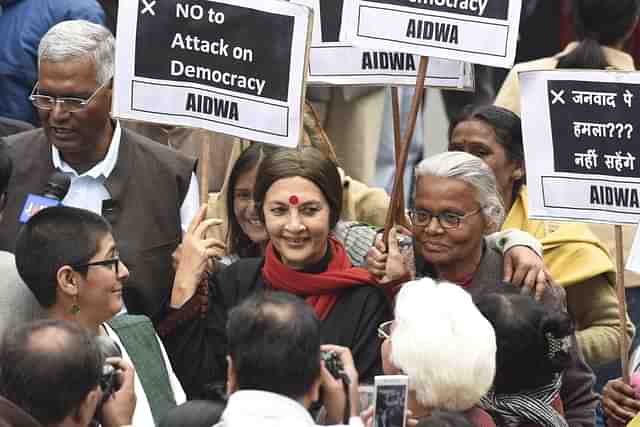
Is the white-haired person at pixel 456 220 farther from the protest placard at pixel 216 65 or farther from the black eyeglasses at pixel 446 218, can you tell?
the protest placard at pixel 216 65

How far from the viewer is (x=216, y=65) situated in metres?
6.58

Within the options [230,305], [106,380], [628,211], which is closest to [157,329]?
[230,305]

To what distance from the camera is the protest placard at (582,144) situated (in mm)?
6598

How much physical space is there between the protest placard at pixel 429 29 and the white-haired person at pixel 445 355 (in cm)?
159

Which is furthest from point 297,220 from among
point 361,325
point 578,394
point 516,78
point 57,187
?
point 516,78

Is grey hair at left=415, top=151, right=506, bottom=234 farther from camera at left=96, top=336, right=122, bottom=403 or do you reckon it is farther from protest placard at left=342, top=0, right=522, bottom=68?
camera at left=96, top=336, right=122, bottom=403

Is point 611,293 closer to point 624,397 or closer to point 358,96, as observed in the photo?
point 624,397

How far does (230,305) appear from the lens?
6488 mm

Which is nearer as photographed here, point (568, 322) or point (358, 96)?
point (568, 322)

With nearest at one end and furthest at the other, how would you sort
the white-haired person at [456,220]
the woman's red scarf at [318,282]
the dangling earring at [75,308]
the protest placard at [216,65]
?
the dangling earring at [75,308] < the woman's red scarf at [318,282] < the protest placard at [216,65] < the white-haired person at [456,220]

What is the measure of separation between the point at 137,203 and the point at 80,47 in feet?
2.07

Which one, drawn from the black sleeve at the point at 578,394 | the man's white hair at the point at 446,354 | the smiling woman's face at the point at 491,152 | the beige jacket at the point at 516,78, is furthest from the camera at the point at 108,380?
the beige jacket at the point at 516,78

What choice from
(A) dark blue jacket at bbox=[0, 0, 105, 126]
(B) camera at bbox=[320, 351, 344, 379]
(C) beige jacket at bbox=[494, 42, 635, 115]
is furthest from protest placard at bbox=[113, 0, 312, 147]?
(C) beige jacket at bbox=[494, 42, 635, 115]

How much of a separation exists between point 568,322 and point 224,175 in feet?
9.85
